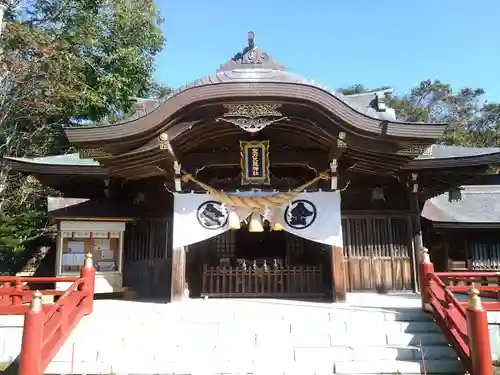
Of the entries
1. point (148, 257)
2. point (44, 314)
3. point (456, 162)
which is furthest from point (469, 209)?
point (44, 314)

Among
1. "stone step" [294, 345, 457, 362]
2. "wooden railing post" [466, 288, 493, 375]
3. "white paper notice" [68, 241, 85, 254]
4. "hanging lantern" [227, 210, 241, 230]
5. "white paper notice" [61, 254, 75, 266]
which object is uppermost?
"hanging lantern" [227, 210, 241, 230]

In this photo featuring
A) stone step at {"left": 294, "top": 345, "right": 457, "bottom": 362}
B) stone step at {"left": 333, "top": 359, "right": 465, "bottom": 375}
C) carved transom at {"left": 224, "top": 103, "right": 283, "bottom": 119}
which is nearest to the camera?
stone step at {"left": 333, "top": 359, "right": 465, "bottom": 375}

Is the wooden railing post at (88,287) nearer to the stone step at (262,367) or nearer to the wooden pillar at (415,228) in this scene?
the stone step at (262,367)

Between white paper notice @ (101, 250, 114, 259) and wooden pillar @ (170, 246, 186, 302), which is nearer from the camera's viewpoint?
wooden pillar @ (170, 246, 186, 302)

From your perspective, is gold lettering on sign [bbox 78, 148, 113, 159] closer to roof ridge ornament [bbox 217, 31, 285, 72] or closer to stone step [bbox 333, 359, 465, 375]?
roof ridge ornament [bbox 217, 31, 285, 72]

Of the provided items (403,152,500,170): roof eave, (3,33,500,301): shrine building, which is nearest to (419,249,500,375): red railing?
(3,33,500,301): shrine building

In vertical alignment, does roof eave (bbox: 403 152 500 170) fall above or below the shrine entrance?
above

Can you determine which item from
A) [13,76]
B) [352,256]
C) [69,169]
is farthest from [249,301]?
[13,76]

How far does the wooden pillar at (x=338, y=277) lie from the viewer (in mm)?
8328

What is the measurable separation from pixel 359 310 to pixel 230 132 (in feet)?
14.6

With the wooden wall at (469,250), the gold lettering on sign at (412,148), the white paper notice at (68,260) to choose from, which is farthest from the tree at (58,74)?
the wooden wall at (469,250)

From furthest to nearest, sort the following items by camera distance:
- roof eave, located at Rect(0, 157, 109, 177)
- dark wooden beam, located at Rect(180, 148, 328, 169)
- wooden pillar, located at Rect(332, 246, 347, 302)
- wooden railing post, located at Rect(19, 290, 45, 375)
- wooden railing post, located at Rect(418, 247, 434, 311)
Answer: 1. roof eave, located at Rect(0, 157, 109, 177)
2. dark wooden beam, located at Rect(180, 148, 328, 169)
3. wooden pillar, located at Rect(332, 246, 347, 302)
4. wooden railing post, located at Rect(418, 247, 434, 311)
5. wooden railing post, located at Rect(19, 290, 45, 375)

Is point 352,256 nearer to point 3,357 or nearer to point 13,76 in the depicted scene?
point 3,357

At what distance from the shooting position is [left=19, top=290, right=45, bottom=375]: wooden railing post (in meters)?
5.00
